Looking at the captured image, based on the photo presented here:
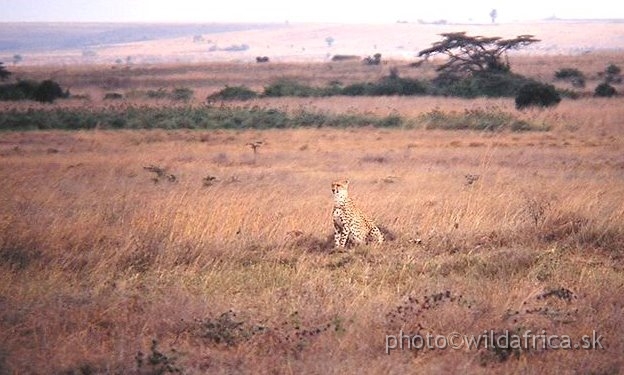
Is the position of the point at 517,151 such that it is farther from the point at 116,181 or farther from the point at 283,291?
the point at 283,291

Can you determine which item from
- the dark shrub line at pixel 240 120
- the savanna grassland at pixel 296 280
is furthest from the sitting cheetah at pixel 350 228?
the dark shrub line at pixel 240 120

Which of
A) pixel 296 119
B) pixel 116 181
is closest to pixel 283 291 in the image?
pixel 116 181

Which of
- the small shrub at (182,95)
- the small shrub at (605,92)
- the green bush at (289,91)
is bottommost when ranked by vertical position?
the small shrub at (605,92)

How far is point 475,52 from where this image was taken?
47.0 meters

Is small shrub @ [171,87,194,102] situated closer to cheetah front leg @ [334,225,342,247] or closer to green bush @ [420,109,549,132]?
green bush @ [420,109,549,132]

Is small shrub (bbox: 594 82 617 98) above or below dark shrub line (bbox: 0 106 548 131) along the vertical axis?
below

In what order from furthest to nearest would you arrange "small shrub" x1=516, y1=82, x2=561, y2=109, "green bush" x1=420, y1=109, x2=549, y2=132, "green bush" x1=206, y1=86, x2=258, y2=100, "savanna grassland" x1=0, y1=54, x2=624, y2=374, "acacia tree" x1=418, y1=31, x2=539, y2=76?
"acacia tree" x1=418, y1=31, x2=539, y2=76 → "green bush" x1=206, y1=86, x2=258, y2=100 → "small shrub" x1=516, y1=82, x2=561, y2=109 → "green bush" x1=420, y1=109, x2=549, y2=132 → "savanna grassland" x1=0, y1=54, x2=624, y2=374

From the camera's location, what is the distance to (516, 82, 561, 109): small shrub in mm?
31297

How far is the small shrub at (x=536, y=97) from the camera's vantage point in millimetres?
31297

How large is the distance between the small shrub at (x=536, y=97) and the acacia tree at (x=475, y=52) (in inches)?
489

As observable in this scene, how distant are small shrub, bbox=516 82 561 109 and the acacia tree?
489 inches

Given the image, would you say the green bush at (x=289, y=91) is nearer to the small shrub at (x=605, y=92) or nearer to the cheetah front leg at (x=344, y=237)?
the small shrub at (x=605, y=92)

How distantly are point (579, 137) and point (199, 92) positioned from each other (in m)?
29.8

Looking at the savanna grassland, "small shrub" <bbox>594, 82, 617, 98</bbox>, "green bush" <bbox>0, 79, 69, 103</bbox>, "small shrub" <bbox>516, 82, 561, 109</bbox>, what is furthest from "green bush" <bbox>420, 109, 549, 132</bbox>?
"green bush" <bbox>0, 79, 69, 103</bbox>
